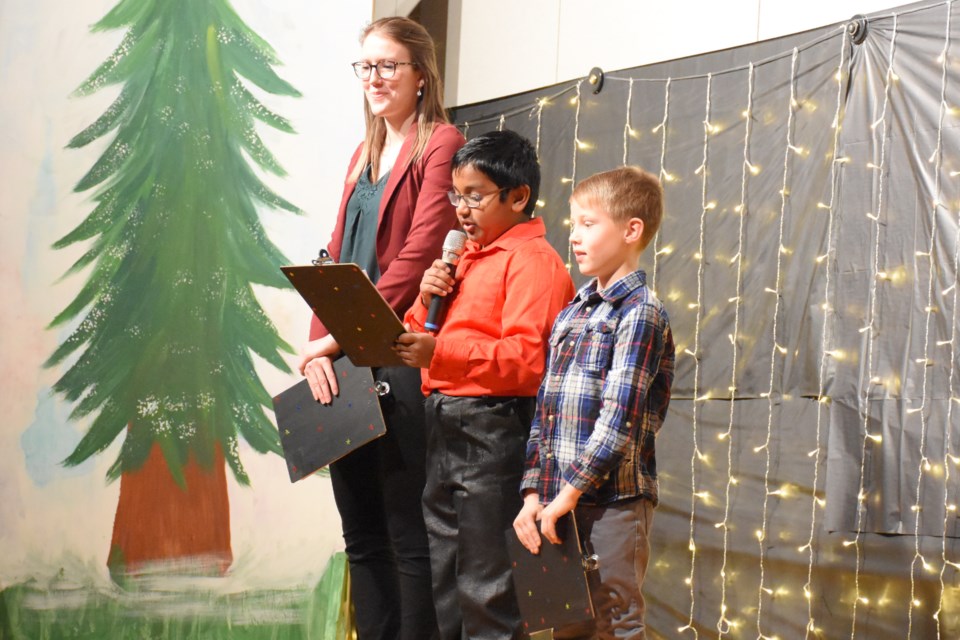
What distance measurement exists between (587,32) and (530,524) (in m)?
2.60

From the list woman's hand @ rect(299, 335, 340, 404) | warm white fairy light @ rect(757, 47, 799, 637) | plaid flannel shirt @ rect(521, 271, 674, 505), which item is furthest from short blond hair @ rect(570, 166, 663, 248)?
warm white fairy light @ rect(757, 47, 799, 637)

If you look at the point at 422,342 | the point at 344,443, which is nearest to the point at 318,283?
the point at 422,342

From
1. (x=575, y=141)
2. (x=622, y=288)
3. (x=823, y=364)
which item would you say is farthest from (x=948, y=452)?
(x=575, y=141)

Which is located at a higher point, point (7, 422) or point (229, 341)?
point (229, 341)

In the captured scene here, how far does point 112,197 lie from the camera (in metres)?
3.23

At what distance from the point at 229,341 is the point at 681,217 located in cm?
151

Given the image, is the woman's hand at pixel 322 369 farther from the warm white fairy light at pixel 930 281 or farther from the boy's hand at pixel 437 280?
the warm white fairy light at pixel 930 281

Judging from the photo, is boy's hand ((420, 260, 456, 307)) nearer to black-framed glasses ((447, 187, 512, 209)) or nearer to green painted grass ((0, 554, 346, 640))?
black-framed glasses ((447, 187, 512, 209))

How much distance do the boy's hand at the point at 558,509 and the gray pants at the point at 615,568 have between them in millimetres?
66

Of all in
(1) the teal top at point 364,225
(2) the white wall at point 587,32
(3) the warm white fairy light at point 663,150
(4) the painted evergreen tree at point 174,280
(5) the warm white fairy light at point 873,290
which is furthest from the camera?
(3) the warm white fairy light at point 663,150

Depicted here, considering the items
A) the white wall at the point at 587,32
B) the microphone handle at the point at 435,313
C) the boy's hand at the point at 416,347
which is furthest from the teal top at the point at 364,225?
the white wall at the point at 587,32

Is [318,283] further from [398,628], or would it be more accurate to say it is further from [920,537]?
[920,537]

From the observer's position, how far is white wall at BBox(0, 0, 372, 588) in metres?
3.13

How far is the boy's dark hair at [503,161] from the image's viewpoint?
2016mm
